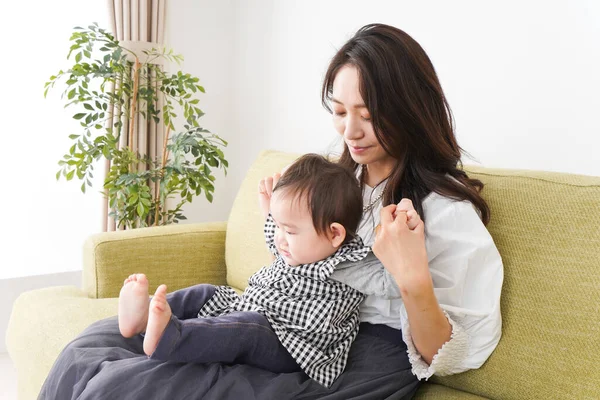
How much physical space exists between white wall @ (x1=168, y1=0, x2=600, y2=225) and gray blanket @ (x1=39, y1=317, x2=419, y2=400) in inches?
37.2

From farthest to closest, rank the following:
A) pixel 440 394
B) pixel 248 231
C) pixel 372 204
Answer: pixel 248 231
pixel 372 204
pixel 440 394

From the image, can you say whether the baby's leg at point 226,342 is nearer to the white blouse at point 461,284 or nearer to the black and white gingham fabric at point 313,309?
the black and white gingham fabric at point 313,309

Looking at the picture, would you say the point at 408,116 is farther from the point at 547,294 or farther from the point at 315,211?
the point at 547,294

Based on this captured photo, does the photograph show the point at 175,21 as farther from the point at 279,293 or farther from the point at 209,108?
the point at 279,293

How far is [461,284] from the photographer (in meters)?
1.37

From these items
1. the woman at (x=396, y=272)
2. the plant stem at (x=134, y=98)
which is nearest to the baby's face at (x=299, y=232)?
the woman at (x=396, y=272)

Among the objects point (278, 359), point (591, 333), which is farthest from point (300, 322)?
point (591, 333)

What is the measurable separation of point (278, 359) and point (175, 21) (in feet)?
8.16

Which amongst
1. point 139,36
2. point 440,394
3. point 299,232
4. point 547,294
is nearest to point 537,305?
point 547,294

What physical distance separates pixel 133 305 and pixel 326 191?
0.45 metres

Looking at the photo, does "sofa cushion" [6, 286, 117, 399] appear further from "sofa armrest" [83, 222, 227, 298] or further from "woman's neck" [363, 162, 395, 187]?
"woman's neck" [363, 162, 395, 187]

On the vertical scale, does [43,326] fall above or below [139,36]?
below

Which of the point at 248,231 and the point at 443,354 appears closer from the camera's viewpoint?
the point at 443,354

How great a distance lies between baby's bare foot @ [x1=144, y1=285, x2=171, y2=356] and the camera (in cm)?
119
